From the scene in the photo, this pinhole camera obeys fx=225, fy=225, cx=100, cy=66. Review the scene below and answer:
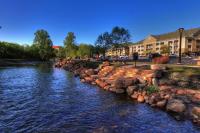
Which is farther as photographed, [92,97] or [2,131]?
[92,97]

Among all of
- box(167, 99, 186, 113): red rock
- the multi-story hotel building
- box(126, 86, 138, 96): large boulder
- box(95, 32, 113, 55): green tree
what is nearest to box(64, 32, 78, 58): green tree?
the multi-story hotel building

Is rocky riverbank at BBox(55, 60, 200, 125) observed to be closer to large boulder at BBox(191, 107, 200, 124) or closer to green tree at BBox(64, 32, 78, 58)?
large boulder at BBox(191, 107, 200, 124)

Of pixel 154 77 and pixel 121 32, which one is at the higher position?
pixel 121 32

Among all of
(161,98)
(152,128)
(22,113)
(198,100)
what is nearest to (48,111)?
(22,113)

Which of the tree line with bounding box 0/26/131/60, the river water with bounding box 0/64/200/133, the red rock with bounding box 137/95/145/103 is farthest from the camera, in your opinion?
the tree line with bounding box 0/26/131/60

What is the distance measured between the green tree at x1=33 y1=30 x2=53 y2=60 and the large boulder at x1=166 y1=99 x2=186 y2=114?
385 ft

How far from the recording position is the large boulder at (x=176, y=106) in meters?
15.4

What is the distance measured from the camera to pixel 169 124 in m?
13.3

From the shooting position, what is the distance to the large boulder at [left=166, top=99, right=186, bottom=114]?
15406 millimetres

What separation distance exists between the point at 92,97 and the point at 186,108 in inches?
339

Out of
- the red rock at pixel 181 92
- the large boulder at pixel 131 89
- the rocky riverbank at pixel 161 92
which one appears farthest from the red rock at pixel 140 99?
the red rock at pixel 181 92

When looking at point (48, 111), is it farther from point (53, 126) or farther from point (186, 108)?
point (186, 108)

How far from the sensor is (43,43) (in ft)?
423

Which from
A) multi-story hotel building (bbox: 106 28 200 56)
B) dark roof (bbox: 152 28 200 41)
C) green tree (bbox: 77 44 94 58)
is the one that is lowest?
green tree (bbox: 77 44 94 58)
